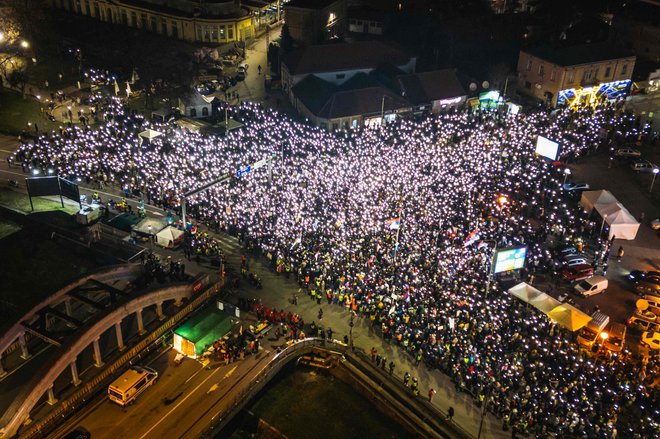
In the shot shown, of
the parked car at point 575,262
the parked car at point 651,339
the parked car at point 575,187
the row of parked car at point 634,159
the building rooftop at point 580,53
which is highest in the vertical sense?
the building rooftop at point 580,53

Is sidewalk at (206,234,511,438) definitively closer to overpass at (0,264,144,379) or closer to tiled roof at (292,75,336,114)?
overpass at (0,264,144,379)

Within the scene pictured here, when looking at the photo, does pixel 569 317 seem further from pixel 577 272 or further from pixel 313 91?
pixel 313 91

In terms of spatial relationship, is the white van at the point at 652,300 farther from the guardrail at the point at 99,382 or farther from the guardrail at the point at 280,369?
the guardrail at the point at 99,382

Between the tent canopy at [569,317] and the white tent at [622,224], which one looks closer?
the tent canopy at [569,317]

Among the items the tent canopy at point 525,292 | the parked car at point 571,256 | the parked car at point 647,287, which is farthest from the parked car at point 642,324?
the tent canopy at point 525,292

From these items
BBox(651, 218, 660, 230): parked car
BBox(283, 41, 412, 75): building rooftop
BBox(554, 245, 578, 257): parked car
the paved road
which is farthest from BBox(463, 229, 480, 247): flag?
BBox(283, 41, 412, 75): building rooftop
